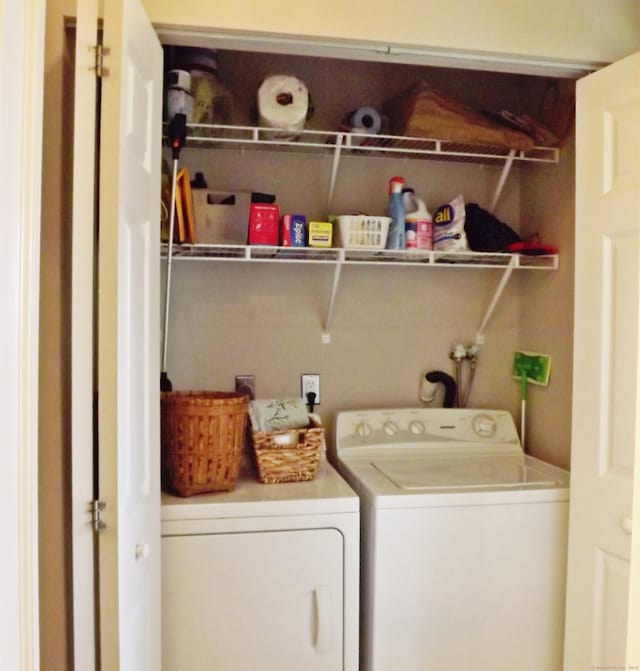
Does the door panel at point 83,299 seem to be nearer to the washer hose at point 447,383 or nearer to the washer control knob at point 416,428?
the washer control knob at point 416,428

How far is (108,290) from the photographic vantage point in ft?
4.19

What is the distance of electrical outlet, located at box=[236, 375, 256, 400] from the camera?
2438mm

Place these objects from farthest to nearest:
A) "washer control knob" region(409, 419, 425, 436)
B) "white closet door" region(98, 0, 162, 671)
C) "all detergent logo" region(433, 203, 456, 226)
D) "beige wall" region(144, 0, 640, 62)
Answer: "washer control knob" region(409, 419, 425, 436) → "all detergent logo" region(433, 203, 456, 226) → "beige wall" region(144, 0, 640, 62) → "white closet door" region(98, 0, 162, 671)

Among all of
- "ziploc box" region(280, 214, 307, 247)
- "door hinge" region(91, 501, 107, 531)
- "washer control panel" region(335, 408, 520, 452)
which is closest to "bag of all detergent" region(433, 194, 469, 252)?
"ziploc box" region(280, 214, 307, 247)

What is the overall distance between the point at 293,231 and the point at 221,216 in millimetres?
246

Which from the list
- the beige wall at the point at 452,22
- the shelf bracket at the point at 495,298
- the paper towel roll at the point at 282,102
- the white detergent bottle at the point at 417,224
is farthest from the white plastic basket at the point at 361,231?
the beige wall at the point at 452,22

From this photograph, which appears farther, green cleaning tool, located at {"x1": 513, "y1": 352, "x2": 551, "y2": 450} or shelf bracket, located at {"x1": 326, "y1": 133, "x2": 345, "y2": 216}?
green cleaning tool, located at {"x1": 513, "y1": 352, "x2": 551, "y2": 450}

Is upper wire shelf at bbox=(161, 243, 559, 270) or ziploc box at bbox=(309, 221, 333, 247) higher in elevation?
ziploc box at bbox=(309, 221, 333, 247)

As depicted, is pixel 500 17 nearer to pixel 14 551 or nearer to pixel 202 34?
pixel 202 34

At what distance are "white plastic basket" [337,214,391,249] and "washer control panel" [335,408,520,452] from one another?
637mm

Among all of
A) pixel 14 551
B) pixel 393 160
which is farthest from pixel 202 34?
pixel 14 551

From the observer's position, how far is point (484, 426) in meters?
2.49

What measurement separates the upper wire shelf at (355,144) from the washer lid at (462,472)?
3.57 feet

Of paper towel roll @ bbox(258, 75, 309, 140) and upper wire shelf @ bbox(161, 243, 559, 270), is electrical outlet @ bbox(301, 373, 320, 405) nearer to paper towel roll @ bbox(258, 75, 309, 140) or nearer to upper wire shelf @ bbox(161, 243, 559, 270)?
upper wire shelf @ bbox(161, 243, 559, 270)
